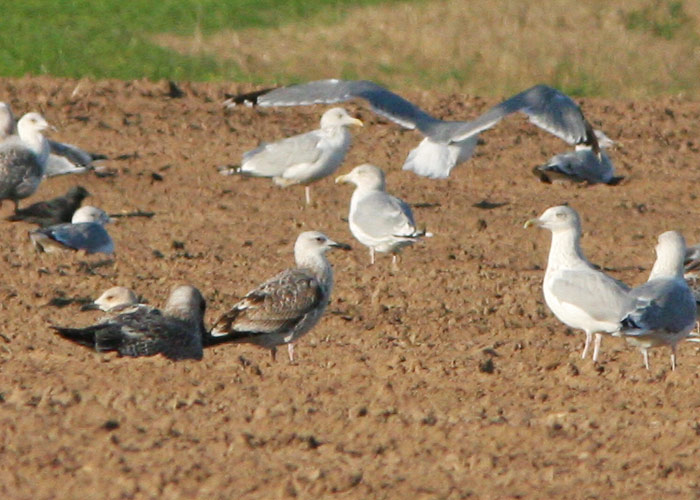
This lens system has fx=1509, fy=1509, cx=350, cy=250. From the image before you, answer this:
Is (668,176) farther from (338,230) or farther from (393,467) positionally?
(393,467)

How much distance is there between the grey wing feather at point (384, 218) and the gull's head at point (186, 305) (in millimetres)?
4105

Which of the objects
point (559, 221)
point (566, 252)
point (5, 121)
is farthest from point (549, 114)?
point (5, 121)

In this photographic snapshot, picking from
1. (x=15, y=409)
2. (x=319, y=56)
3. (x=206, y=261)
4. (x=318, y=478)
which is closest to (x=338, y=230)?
(x=206, y=261)

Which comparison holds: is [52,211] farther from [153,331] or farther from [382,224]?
[153,331]

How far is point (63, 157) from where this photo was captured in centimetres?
1770

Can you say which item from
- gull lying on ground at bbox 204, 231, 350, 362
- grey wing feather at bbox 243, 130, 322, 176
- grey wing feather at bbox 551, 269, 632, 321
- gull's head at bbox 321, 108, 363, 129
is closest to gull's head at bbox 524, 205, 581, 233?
grey wing feather at bbox 551, 269, 632, 321

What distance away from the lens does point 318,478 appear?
21.0 feet

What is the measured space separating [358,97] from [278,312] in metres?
6.03

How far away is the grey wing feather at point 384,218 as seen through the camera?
1369cm

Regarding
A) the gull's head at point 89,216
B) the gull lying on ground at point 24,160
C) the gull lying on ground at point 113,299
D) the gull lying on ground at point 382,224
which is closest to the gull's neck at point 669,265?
the gull lying on ground at point 382,224

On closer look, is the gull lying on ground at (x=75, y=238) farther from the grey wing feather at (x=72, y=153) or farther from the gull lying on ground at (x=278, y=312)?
the gull lying on ground at (x=278, y=312)

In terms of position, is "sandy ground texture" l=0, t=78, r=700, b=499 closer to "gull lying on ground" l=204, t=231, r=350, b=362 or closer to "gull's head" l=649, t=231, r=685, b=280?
"gull lying on ground" l=204, t=231, r=350, b=362

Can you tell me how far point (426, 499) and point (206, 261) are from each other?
7.73 meters

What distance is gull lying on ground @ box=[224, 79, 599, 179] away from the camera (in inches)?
544
